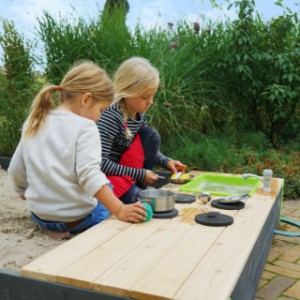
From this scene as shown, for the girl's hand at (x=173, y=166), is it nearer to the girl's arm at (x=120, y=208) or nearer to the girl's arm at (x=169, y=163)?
the girl's arm at (x=169, y=163)

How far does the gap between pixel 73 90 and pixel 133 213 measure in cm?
67

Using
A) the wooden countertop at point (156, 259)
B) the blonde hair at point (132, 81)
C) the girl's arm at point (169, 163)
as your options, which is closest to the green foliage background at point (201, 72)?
the girl's arm at point (169, 163)

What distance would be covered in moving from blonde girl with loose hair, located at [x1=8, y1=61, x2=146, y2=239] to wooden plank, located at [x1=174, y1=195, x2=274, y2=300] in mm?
421

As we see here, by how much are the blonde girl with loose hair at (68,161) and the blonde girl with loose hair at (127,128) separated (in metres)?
0.50

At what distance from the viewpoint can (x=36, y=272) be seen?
1.48 metres

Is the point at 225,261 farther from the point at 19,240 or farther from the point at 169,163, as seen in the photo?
the point at 169,163

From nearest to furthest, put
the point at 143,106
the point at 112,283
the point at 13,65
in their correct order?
the point at 112,283
the point at 143,106
the point at 13,65

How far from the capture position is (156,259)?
5.19 feet

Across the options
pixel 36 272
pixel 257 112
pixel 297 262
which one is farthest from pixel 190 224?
pixel 257 112

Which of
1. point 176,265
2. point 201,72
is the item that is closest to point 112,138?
point 176,265

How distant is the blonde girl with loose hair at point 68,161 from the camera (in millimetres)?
2021

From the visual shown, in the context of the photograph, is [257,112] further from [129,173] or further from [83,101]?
[83,101]

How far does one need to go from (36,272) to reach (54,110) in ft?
2.99

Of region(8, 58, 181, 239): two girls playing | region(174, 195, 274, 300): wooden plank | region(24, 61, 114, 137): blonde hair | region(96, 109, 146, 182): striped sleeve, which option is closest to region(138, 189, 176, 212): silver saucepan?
region(8, 58, 181, 239): two girls playing
